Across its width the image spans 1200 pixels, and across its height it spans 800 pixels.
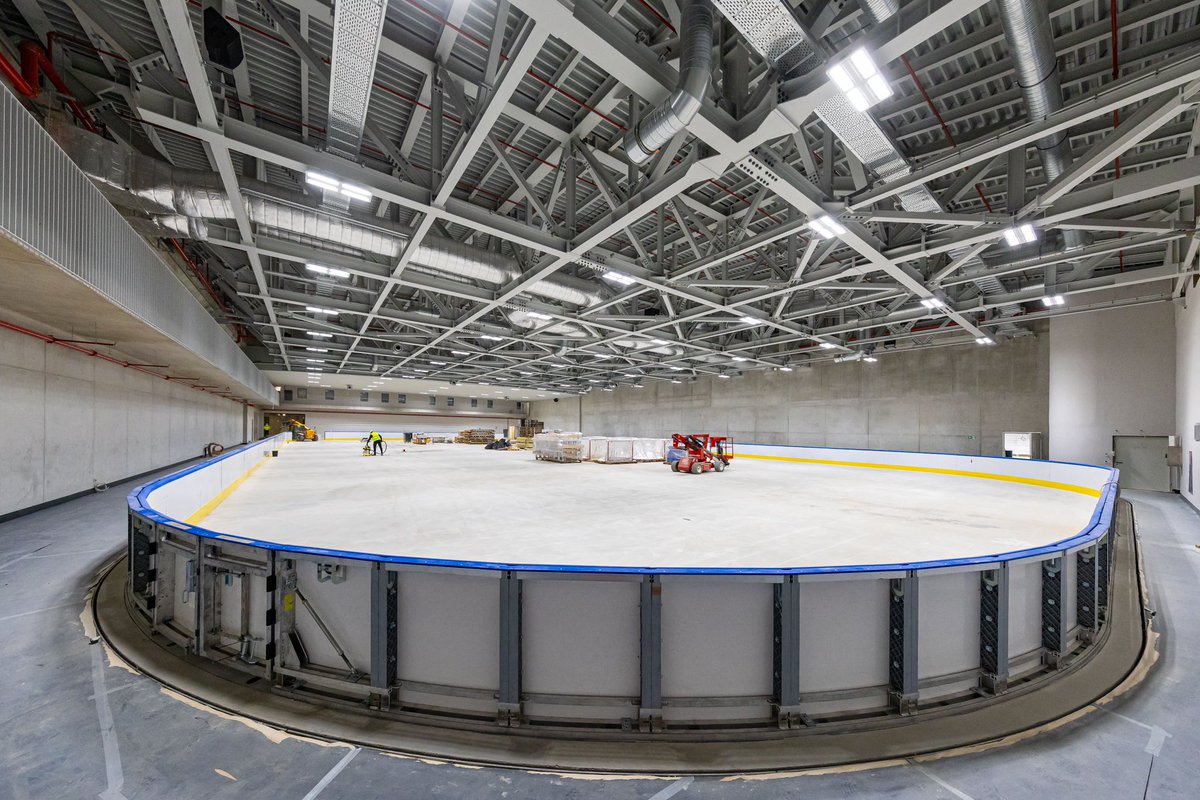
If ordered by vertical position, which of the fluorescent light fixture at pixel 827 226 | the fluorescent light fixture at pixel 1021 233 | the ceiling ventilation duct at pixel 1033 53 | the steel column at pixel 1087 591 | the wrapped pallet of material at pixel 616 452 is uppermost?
the ceiling ventilation duct at pixel 1033 53

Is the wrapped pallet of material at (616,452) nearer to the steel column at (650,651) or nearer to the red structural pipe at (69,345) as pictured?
the red structural pipe at (69,345)

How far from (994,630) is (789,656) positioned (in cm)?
197

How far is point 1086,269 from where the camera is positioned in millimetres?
11438

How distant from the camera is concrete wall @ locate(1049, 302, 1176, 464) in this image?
15758 millimetres

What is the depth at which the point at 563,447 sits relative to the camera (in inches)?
872

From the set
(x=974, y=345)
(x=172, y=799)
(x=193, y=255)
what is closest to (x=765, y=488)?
(x=172, y=799)

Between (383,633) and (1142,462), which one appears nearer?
(383,633)

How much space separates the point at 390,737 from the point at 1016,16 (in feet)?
27.2

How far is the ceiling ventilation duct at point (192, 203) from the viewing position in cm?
675

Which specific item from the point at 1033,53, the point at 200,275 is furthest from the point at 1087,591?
the point at 200,275

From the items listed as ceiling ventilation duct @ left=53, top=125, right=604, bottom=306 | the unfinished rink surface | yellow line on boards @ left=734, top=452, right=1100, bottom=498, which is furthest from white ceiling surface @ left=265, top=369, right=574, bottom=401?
ceiling ventilation duct @ left=53, top=125, right=604, bottom=306

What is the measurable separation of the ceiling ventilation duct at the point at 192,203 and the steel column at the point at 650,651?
28.4ft

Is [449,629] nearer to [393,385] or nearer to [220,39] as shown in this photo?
[220,39]

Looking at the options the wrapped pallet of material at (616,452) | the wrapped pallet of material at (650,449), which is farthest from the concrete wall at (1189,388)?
the wrapped pallet of material at (616,452)
